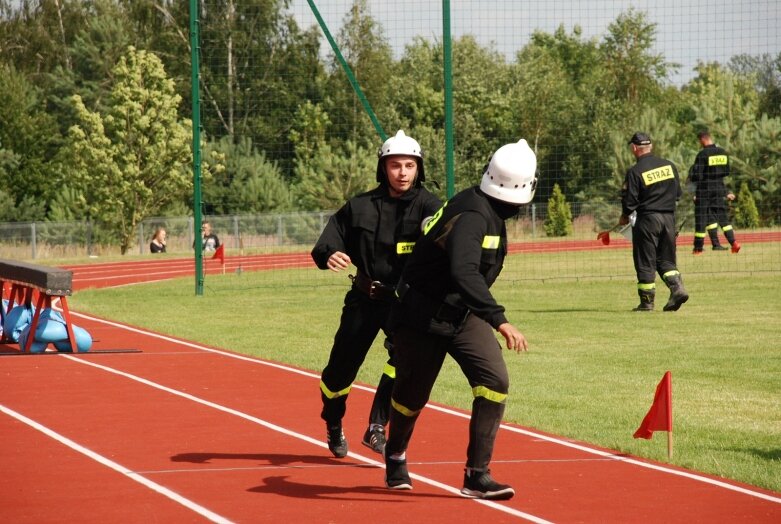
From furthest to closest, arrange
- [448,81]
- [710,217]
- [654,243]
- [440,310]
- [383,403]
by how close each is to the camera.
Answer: [710,217]
[448,81]
[654,243]
[383,403]
[440,310]

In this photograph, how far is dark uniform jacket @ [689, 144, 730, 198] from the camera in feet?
90.1

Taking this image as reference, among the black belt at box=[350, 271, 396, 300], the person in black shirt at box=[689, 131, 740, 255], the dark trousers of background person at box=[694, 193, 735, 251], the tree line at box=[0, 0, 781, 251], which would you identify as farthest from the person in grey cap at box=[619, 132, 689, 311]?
the tree line at box=[0, 0, 781, 251]

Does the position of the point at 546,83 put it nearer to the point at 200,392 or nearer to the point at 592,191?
the point at 592,191

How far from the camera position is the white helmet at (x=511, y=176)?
7.11 meters

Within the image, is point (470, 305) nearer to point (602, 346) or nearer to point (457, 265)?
point (457, 265)

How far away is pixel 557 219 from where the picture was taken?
47.7 m

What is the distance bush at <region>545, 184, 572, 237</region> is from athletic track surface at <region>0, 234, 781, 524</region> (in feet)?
112

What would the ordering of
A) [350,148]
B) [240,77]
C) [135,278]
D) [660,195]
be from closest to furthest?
[660,195] → [135,278] → [240,77] → [350,148]

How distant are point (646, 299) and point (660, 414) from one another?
35.2ft

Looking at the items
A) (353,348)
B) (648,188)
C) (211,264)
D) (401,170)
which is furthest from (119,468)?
(211,264)

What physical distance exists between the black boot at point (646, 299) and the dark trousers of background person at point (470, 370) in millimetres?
12022

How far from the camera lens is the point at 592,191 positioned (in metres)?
46.2

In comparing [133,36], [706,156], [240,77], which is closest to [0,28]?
[133,36]

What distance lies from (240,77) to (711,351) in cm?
2658
